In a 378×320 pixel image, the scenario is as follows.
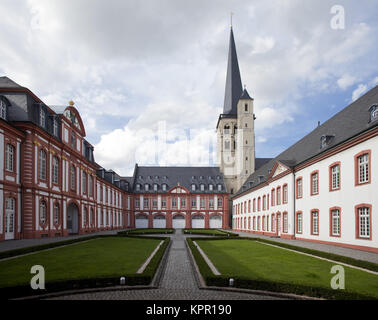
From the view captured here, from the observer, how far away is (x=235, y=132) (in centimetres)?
6888

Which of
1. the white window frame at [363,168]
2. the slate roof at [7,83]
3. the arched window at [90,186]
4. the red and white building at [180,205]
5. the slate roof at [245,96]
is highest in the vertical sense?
the slate roof at [245,96]

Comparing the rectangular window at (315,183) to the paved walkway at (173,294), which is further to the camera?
the rectangular window at (315,183)

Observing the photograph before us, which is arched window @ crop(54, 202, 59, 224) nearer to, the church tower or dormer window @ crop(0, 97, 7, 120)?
dormer window @ crop(0, 97, 7, 120)

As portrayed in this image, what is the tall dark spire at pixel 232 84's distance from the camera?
69.1 meters

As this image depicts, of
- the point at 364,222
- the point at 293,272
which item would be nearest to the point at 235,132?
the point at 364,222

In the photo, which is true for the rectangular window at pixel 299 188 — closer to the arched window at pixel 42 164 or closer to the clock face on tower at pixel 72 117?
the arched window at pixel 42 164

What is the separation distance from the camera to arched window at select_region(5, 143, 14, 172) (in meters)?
21.2

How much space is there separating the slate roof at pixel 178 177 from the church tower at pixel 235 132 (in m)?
2.66

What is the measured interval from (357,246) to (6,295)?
17.7 m

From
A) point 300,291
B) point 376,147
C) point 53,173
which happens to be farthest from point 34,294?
point 53,173

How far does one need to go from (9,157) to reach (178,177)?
48.3 meters

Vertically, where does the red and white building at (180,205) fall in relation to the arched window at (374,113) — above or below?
below

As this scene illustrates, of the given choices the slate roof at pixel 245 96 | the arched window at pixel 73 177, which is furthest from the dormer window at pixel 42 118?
the slate roof at pixel 245 96
